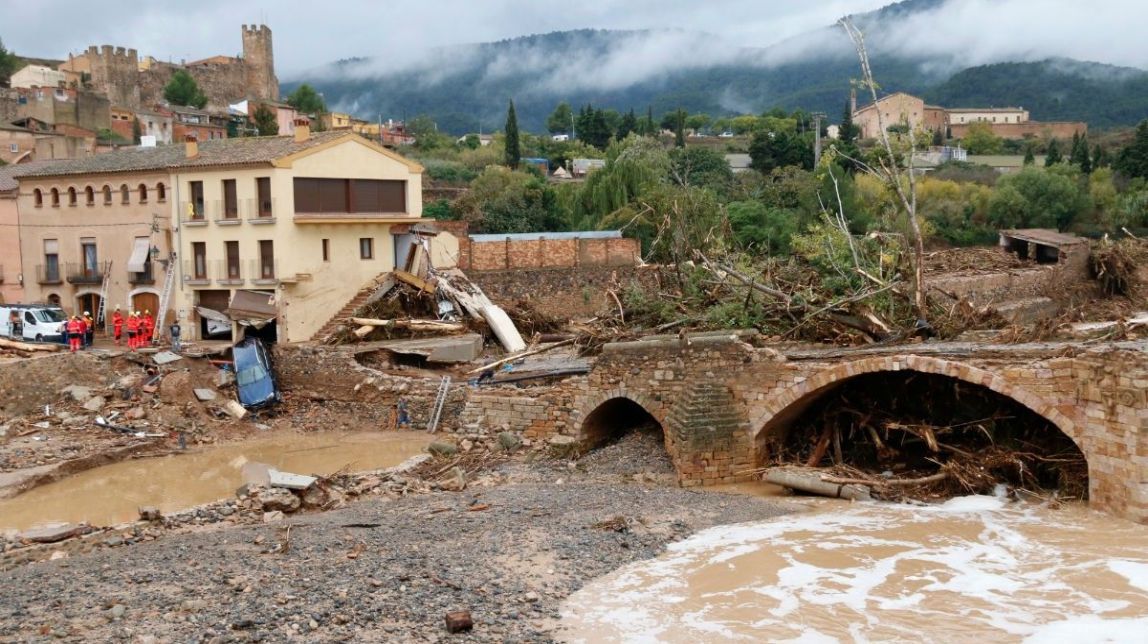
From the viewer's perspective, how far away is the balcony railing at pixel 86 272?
32000mm

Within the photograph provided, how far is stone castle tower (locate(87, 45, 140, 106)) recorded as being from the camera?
270ft

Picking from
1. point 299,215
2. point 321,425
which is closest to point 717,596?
point 321,425

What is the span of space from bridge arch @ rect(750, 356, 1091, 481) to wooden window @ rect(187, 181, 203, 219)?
1935cm

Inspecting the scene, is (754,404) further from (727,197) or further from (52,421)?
(727,197)

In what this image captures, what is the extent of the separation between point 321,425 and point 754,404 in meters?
11.8

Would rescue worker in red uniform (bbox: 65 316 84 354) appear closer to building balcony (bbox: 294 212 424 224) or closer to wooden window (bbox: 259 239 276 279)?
wooden window (bbox: 259 239 276 279)

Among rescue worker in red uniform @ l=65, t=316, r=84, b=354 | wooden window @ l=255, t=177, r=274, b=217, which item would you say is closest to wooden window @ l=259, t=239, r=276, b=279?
wooden window @ l=255, t=177, r=274, b=217

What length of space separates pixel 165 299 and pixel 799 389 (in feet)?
67.3

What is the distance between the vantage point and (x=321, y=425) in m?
25.2

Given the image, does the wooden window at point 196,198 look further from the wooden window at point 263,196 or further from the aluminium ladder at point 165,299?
the wooden window at point 263,196

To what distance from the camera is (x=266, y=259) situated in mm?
29422

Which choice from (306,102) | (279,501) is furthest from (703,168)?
(279,501)

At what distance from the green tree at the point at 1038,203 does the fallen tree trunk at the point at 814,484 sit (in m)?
39.1

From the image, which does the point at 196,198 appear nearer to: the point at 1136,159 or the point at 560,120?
the point at 1136,159
